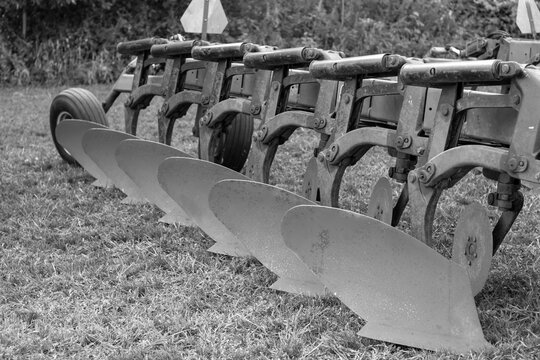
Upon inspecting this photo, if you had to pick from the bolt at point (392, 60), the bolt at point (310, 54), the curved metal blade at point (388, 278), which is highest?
the bolt at point (392, 60)

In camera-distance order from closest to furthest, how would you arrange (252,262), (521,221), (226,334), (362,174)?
(226,334), (252,262), (521,221), (362,174)

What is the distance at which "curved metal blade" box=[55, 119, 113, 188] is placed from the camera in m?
5.52

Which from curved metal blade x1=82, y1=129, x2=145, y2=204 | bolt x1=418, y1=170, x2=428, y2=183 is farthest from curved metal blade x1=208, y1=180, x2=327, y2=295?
curved metal blade x1=82, y1=129, x2=145, y2=204

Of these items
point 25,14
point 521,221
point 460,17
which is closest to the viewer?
point 521,221

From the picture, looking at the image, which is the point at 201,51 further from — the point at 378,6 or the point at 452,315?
the point at 378,6

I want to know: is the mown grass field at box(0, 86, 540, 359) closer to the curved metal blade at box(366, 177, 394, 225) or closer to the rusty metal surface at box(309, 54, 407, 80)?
the curved metal blade at box(366, 177, 394, 225)

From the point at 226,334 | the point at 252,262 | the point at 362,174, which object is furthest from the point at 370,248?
the point at 362,174

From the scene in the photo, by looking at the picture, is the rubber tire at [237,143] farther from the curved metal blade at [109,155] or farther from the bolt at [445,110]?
the bolt at [445,110]

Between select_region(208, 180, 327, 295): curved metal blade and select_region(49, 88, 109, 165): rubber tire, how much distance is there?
269 cm

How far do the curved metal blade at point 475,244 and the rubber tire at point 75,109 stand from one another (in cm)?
350

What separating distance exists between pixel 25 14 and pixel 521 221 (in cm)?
888

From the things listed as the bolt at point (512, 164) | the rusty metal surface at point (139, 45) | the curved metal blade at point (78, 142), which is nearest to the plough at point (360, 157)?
the bolt at point (512, 164)

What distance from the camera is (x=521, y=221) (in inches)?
182

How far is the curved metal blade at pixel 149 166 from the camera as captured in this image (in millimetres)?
4543
